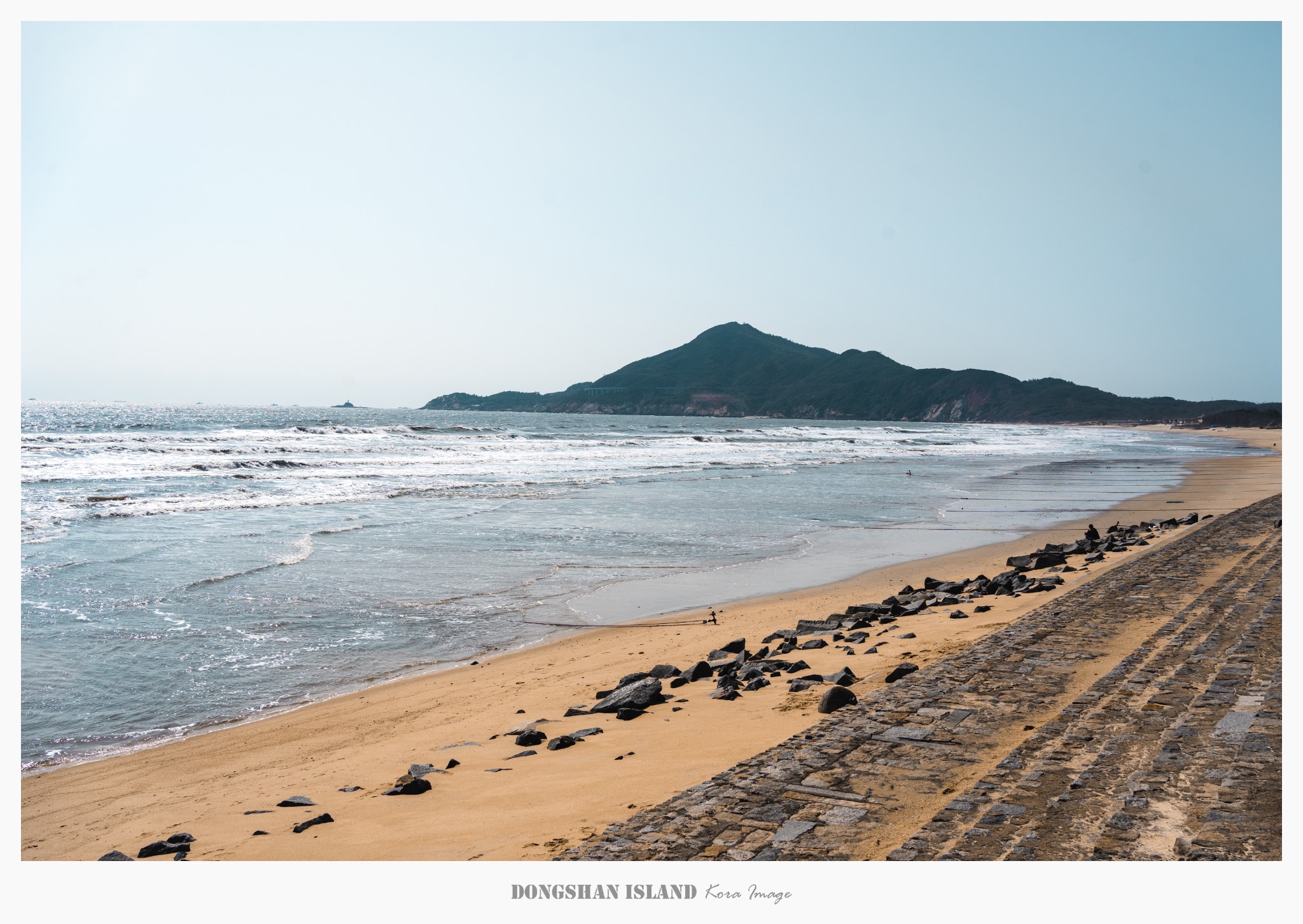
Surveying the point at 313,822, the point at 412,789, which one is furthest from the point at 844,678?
the point at 313,822

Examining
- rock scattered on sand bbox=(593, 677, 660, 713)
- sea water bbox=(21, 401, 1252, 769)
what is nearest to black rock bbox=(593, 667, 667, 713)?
rock scattered on sand bbox=(593, 677, 660, 713)

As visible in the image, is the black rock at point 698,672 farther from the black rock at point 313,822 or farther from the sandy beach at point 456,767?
the black rock at point 313,822

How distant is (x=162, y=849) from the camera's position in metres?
4.27

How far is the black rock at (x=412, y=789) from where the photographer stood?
477cm

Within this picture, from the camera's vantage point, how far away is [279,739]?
6281 millimetres

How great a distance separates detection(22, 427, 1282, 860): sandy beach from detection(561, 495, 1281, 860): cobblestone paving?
1.88 ft

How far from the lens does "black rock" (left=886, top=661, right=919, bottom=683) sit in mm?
5938

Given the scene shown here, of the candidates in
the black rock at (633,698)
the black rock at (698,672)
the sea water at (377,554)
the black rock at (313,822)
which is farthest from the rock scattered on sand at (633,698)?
the sea water at (377,554)

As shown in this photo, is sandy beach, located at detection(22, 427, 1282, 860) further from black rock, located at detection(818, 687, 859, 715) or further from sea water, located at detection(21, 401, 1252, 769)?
sea water, located at detection(21, 401, 1252, 769)

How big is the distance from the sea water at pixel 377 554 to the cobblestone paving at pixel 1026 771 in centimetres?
493

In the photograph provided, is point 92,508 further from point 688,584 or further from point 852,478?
point 852,478

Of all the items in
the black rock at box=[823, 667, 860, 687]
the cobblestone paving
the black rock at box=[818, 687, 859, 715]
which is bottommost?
the black rock at box=[823, 667, 860, 687]

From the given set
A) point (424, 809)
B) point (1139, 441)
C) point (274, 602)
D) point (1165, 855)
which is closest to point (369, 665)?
Result: point (274, 602)
